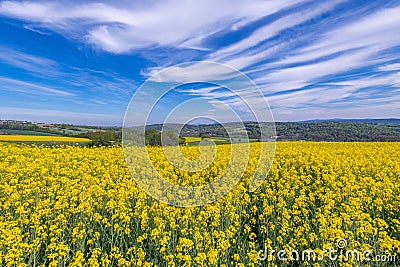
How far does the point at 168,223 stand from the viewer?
554cm

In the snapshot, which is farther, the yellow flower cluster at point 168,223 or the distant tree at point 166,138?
the distant tree at point 166,138

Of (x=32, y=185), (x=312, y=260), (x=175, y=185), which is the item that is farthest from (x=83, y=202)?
(x=312, y=260)

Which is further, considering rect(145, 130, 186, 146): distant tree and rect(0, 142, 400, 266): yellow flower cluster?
rect(145, 130, 186, 146): distant tree

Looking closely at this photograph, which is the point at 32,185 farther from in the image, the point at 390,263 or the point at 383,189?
the point at 383,189

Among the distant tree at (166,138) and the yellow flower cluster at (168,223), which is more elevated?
the distant tree at (166,138)

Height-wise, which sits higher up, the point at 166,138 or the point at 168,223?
the point at 166,138

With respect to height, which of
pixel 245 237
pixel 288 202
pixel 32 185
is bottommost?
pixel 245 237

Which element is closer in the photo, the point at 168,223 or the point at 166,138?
the point at 168,223

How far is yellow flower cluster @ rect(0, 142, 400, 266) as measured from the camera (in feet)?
14.3

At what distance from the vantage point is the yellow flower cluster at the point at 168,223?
14.3 ft

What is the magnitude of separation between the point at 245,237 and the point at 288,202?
170 centimetres

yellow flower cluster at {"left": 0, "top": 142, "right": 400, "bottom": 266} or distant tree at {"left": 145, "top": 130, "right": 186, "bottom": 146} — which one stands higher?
distant tree at {"left": 145, "top": 130, "right": 186, "bottom": 146}

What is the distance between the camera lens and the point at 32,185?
21.6 feet

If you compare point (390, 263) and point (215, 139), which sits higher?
point (215, 139)
